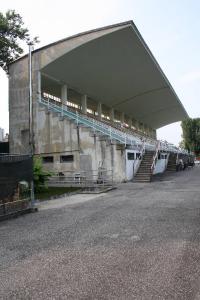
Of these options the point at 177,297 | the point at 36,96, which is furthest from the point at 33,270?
the point at 36,96

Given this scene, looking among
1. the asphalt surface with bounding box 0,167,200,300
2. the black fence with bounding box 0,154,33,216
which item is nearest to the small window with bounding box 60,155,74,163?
the black fence with bounding box 0,154,33,216

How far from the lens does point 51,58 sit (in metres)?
26.4

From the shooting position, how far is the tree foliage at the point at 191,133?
8762cm

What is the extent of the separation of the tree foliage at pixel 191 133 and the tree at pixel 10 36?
2550 inches

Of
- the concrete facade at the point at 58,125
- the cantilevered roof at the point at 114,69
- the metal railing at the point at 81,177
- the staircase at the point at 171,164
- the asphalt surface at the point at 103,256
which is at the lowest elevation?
the asphalt surface at the point at 103,256

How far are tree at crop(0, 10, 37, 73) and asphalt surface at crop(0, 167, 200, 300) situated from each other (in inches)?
872

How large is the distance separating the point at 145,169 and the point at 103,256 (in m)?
20.0

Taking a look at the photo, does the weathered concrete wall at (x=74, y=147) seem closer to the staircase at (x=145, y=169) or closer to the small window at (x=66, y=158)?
the small window at (x=66, y=158)

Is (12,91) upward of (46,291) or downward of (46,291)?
upward

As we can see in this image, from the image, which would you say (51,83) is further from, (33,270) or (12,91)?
(33,270)

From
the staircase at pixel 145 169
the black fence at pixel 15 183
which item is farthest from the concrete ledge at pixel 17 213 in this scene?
the staircase at pixel 145 169

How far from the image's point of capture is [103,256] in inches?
234

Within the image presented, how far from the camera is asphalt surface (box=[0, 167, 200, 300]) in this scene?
14.6 feet

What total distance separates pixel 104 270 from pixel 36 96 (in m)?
22.4
